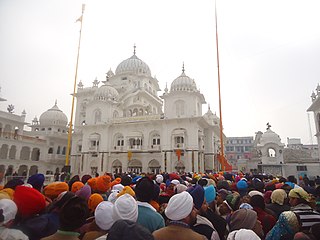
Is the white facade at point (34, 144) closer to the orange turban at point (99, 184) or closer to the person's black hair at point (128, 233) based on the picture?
the orange turban at point (99, 184)

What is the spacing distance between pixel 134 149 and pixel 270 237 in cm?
2765

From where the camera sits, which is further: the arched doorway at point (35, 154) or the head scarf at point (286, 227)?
the arched doorway at point (35, 154)

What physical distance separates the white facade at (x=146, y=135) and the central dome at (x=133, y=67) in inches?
248

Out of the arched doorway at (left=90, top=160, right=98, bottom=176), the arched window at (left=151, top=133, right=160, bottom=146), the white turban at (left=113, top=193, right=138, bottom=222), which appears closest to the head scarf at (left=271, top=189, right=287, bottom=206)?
the white turban at (left=113, top=193, right=138, bottom=222)

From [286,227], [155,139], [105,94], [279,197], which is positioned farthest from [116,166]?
[286,227]

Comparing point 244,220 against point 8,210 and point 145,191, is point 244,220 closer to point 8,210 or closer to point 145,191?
point 145,191

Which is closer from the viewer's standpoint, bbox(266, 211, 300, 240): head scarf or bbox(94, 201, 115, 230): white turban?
bbox(94, 201, 115, 230): white turban

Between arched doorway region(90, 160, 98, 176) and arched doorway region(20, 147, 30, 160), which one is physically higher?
arched doorway region(20, 147, 30, 160)

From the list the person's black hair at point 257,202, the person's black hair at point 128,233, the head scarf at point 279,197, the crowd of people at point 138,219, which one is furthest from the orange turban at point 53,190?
the head scarf at point 279,197

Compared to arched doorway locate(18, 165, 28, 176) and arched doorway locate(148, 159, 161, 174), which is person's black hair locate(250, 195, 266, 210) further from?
arched doorway locate(18, 165, 28, 176)

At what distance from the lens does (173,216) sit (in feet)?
9.24

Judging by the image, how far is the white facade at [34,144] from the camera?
3226cm

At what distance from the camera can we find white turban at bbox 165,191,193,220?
2.82m

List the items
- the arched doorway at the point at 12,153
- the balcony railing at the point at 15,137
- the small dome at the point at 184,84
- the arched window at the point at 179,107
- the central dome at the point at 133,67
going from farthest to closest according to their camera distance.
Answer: the central dome at the point at 133,67 < the arched doorway at the point at 12,153 < the balcony railing at the point at 15,137 < the small dome at the point at 184,84 < the arched window at the point at 179,107
